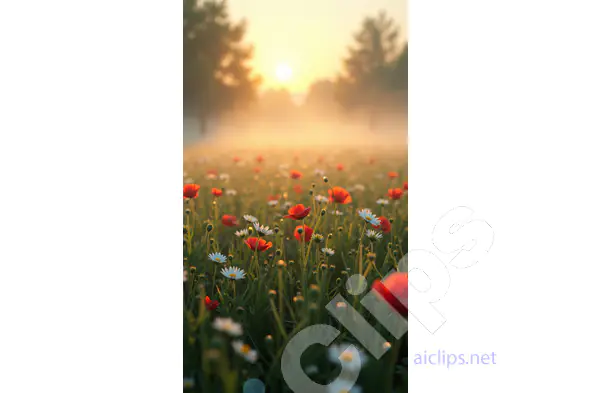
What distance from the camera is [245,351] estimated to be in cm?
203

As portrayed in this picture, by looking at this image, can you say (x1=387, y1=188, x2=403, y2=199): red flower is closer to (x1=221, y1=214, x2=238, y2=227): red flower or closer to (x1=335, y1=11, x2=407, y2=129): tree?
(x1=335, y1=11, x2=407, y2=129): tree

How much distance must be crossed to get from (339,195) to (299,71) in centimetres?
57

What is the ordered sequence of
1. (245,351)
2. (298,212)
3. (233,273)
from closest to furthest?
(245,351) < (233,273) < (298,212)

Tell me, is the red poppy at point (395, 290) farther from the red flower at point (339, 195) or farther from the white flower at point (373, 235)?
the red flower at point (339, 195)

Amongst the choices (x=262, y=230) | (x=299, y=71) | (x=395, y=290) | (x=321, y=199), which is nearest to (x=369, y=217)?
(x=321, y=199)

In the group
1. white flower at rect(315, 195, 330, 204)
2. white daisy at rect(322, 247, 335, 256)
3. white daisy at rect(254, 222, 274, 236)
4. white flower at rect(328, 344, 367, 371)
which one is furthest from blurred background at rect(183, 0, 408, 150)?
white flower at rect(328, 344, 367, 371)

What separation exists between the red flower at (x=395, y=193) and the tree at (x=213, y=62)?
74 centimetres

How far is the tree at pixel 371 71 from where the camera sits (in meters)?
2.26

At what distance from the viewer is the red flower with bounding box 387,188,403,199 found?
2.35 metres

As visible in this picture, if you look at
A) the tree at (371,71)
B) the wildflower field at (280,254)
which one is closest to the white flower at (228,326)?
the wildflower field at (280,254)

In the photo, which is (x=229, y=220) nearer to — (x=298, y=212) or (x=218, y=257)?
(x=218, y=257)

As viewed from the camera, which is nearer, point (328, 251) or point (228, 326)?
point (228, 326)
